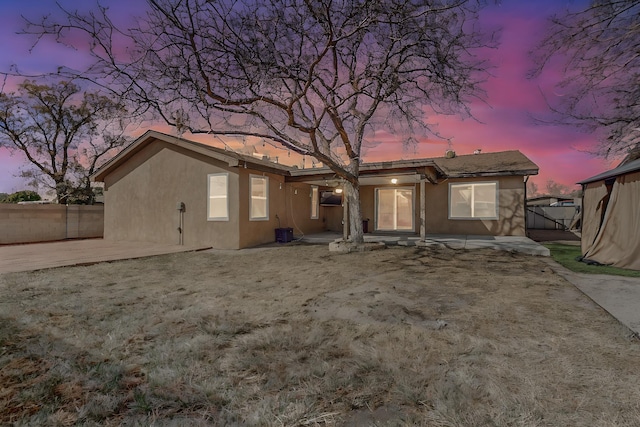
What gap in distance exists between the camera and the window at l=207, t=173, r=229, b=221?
10.4 m

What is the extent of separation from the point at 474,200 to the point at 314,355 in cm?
1258

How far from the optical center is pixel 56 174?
19312 mm

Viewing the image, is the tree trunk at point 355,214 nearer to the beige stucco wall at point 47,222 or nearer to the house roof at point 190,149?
the house roof at point 190,149

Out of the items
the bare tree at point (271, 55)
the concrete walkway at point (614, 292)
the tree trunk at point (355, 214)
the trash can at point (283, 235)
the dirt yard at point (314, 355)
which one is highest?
the bare tree at point (271, 55)

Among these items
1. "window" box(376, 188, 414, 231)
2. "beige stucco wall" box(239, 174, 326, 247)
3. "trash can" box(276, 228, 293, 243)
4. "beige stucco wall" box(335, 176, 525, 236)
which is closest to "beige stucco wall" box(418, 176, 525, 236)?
"beige stucco wall" box(335, 176, 525, 236)

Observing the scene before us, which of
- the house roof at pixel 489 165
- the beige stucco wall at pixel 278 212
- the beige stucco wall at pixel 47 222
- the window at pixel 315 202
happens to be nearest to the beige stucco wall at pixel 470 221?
the house roof at pixel 489 165

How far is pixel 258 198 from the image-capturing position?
37.1 feet

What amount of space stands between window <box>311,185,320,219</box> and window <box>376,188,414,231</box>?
2.89 meters

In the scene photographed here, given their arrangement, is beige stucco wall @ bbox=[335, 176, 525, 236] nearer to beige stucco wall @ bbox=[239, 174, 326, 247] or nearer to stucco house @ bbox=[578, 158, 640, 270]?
beige stucco wall @ bbox=[239, 174, 326, 247]

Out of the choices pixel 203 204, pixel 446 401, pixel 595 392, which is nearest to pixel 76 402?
pixel 446 401

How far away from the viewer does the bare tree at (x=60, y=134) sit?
17.7 meters

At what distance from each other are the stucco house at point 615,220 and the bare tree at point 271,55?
3.95 m

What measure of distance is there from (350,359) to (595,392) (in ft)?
5.47

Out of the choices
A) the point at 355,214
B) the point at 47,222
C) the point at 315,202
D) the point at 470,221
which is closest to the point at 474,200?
the point at 470,221
